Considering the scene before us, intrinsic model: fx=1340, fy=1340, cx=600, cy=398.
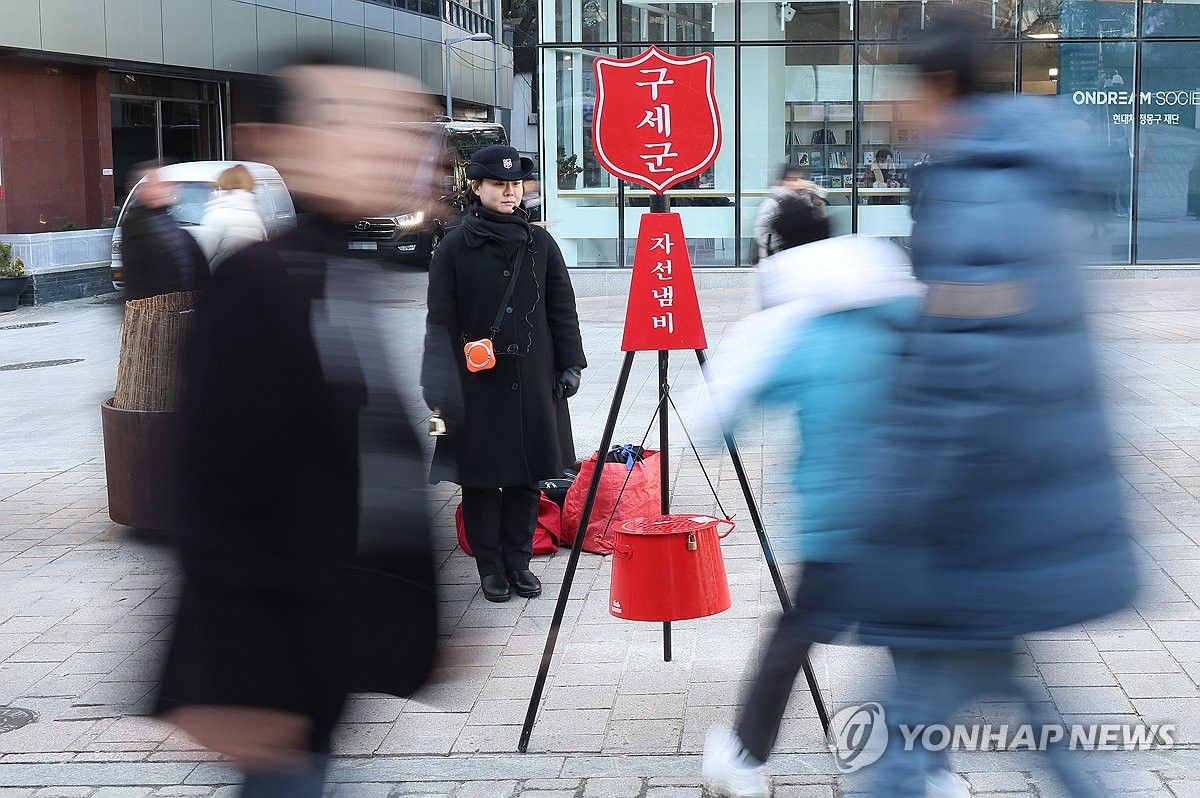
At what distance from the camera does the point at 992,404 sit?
→ 2422 mm

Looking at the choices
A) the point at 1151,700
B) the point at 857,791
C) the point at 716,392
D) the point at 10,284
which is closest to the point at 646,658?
the point at 857,791

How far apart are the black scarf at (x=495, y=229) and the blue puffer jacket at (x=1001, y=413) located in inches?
118

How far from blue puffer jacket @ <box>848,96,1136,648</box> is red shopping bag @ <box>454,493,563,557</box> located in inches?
147

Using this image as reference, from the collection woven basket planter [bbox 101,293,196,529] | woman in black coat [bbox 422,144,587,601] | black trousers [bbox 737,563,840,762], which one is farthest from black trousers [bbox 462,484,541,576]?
black trousers [bbox 737,563,840,762]

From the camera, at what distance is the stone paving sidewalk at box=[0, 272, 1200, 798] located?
12.3 ft

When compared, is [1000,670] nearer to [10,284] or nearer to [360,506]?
[360,506]

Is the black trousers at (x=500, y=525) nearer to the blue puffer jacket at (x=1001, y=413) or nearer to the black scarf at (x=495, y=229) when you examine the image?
the black scarf at (x=495, y=229)

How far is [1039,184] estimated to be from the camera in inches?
95.7

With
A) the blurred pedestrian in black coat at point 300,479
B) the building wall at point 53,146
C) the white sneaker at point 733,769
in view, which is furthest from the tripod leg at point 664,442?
the building wall at point 53,146

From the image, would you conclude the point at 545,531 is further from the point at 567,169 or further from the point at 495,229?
the point at 567,169

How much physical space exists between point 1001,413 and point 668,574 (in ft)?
6.11

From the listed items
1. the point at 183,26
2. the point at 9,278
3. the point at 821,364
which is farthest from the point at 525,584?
the point at 183,26

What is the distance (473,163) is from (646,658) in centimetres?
201

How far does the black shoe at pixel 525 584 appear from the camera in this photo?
5.56 meters
